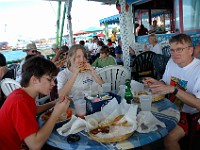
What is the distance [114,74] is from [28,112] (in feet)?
6.69

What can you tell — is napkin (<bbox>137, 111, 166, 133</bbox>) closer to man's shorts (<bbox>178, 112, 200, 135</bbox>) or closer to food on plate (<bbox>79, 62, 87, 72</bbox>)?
man's shorts (<bbox>178, 112, 200, 135</bbox>)

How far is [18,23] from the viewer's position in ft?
79.8

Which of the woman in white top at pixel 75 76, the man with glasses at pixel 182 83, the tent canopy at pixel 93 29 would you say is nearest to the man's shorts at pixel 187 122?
the man with glasses at pixel 182 83

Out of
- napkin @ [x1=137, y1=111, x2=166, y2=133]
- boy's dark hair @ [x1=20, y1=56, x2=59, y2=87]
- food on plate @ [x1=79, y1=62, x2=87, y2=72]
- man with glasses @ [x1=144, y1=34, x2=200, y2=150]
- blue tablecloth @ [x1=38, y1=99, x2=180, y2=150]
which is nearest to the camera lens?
blue tablecloth @ [x1=38, y1=99, x2=180, y2=150]

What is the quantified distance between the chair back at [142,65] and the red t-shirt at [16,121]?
365 cm

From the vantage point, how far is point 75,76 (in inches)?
95.0

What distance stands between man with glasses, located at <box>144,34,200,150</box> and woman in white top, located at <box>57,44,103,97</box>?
0.86m

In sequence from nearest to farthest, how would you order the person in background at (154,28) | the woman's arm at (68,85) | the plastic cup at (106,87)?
the plastic cup at (106,87), the woman's arm at (68,85), the person in background at (154,28)

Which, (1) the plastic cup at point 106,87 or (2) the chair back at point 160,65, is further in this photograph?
(2) the chair back at point 160,65

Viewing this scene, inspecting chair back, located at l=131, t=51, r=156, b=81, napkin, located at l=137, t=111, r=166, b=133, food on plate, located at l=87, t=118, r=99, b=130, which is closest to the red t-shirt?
food on plate, located at l=87, t=118, r=99, b=130

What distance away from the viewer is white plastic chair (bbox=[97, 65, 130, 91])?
3.22m

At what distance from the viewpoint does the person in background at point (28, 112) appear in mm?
1319

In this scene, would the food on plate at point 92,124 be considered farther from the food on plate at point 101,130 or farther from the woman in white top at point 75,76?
the woman in white top at point 75,76

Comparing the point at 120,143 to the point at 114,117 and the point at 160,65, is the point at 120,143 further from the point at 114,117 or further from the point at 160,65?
the point at 160,65
